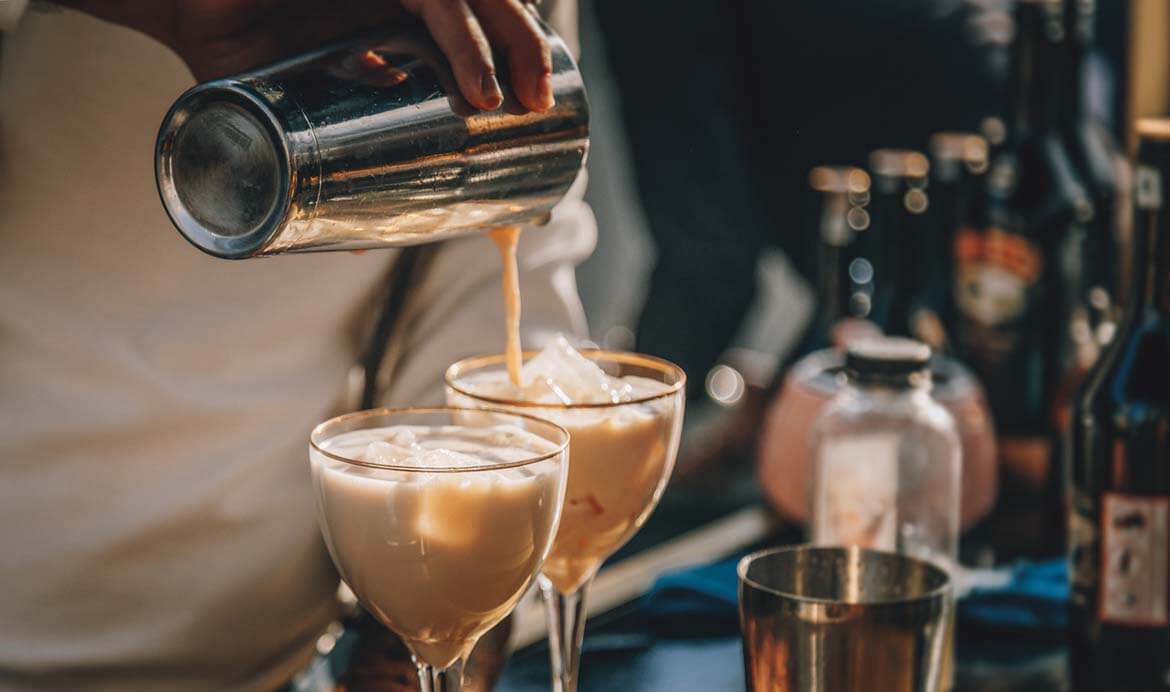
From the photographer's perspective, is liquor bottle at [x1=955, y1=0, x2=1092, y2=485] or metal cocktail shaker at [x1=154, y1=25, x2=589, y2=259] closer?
metal cocktail shaker at [x1=154, y1=25, x2=589, y2=259]

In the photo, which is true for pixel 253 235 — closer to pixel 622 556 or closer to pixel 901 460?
pixel 901 460

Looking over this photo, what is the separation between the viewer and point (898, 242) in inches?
61.5

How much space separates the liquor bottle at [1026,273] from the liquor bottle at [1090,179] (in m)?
0.02

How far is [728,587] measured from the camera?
134 centimetres

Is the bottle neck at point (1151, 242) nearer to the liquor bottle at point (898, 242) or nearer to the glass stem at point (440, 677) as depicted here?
the liquor bottle at point (898, 242)

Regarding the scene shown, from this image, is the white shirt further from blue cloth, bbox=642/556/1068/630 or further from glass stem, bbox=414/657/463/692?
glass stem, bbox=414/657/463/692

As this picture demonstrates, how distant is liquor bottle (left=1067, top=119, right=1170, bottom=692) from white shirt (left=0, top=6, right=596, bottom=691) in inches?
20.8

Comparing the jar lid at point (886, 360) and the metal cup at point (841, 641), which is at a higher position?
the jar lid at point (886, 360)

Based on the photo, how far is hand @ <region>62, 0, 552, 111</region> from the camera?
81 centimetres

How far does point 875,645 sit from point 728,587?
1.76 feet

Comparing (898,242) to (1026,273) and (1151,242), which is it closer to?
(1026,273)

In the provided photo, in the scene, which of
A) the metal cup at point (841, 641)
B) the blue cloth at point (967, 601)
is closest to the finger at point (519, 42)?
the metal cup at point (841, 641)

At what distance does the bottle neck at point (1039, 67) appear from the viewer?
4.87 feet

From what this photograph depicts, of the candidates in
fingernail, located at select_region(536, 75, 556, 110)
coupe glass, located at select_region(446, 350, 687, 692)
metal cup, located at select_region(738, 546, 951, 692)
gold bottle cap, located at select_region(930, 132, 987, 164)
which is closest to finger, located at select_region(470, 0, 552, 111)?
fingernail, located at select_region(536, 75, 556, 110)
